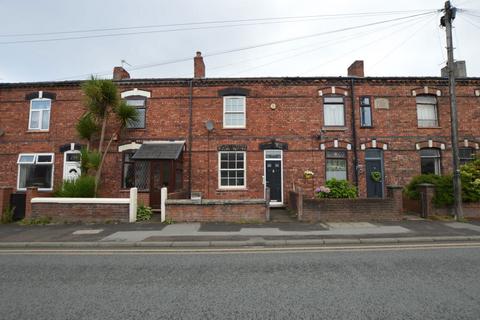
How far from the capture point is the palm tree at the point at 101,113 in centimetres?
1253

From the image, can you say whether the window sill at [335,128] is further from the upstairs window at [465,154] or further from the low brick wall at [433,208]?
the upstairs window at [465,154]

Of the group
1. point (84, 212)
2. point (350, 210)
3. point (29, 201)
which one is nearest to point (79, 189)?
point (84, 212)

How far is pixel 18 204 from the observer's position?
37.0 feet

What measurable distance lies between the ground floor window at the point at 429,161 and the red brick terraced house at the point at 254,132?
0.18 feet

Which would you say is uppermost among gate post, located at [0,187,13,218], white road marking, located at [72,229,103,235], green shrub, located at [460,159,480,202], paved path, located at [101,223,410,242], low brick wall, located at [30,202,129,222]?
green shrub, located at [460,159,480,202]

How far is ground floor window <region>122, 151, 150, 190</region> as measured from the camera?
1380 cm

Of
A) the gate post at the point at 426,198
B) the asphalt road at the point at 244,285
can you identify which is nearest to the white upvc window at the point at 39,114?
the asphalt road at the point at 244,285

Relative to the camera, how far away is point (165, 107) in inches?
570

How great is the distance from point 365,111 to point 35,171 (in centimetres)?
A: 1858

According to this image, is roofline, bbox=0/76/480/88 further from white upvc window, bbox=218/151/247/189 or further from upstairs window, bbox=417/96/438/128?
white upvc window, bbox=218/151/247/189

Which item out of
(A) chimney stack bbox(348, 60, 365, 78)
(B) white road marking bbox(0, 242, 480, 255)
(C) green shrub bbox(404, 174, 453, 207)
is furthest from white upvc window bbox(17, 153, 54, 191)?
(C) green shrub bbox(404, 174, 453, 207)

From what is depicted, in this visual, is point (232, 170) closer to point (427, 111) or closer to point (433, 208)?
point (433, 208)

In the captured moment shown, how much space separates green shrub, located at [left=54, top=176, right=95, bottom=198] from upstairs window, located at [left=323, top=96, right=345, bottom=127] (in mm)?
12129

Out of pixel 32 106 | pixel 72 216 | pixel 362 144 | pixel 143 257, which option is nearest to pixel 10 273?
pixel 143 257
